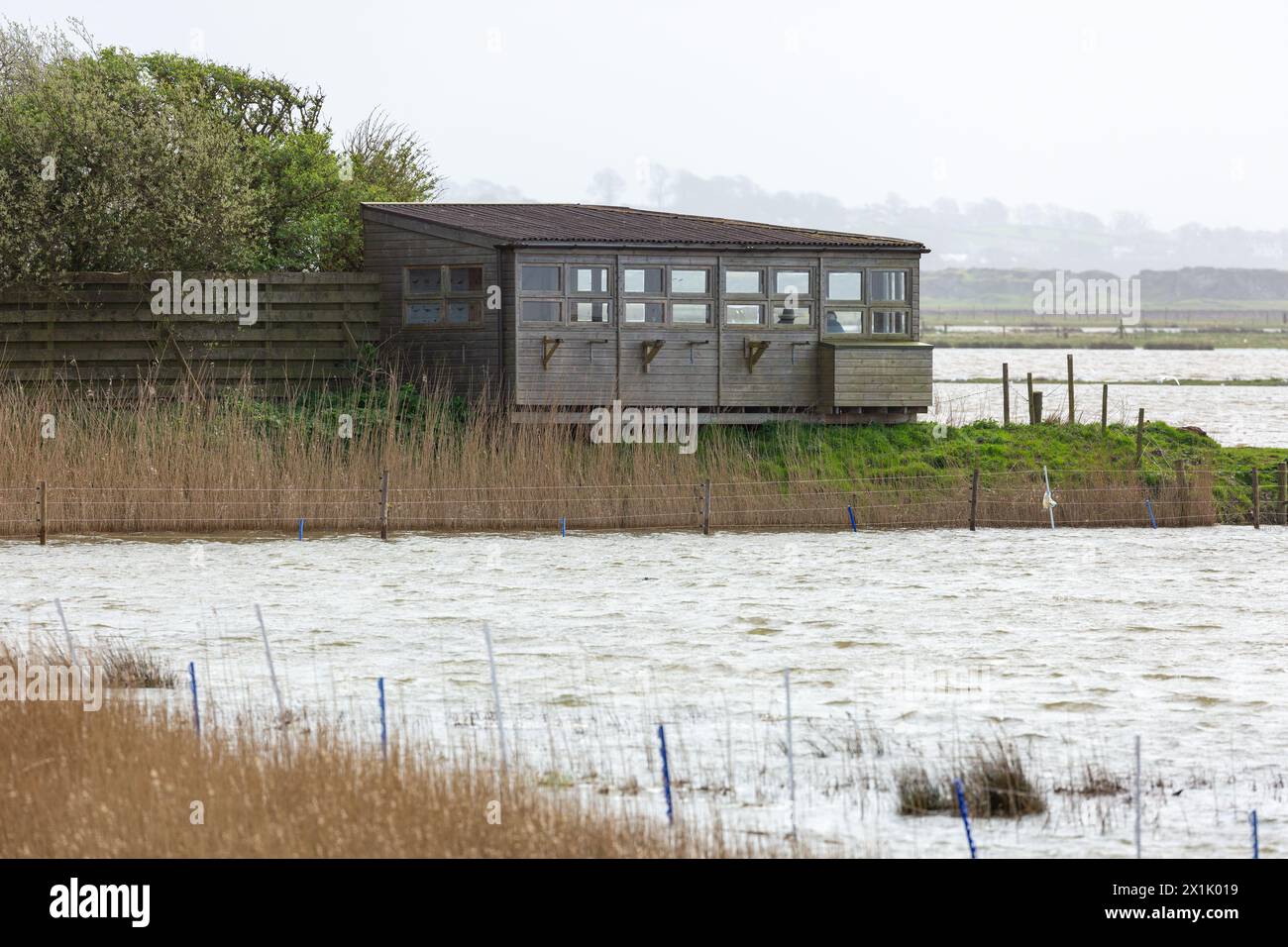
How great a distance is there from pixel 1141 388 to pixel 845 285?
1271 inches

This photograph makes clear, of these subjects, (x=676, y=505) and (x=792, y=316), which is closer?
(x=676, y=505)

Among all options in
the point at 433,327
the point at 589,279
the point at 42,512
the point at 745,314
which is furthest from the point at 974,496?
the point at 42,512

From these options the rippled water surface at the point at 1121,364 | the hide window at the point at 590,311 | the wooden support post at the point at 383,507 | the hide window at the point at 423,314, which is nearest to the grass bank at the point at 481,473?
the wooden support post at the point at 383,507

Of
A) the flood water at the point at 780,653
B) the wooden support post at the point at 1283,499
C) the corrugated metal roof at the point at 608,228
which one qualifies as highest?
the corrugated metal roof at the point at 608,228

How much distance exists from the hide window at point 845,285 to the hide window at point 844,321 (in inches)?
6.8

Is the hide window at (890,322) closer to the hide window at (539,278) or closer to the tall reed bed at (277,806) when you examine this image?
the hide window at (539,278)

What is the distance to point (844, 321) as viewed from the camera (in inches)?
1013

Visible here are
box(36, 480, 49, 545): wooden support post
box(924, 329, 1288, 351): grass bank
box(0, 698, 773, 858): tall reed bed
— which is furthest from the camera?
box(924, 329, 1288, 351): grass bank

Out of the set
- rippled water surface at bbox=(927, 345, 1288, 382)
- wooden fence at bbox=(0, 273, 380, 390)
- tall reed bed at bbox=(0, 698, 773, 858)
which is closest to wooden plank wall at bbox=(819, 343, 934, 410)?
wooden fence at bbox=(0, 273, 380, 390)

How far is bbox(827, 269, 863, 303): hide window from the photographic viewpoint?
84.2 ft

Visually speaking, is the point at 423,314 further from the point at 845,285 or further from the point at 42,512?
the point at 42,512

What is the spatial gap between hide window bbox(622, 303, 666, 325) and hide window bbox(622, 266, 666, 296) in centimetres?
17

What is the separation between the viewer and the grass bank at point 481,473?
21547 millimetres

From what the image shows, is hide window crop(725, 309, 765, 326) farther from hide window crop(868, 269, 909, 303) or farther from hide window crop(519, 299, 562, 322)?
hide window crop(519, 299, 562, 322)
